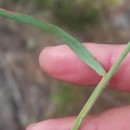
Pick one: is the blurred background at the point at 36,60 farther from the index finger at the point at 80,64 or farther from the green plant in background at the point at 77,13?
the index finger at the point at 80,64

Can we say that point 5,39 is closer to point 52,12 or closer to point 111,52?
point 52,12

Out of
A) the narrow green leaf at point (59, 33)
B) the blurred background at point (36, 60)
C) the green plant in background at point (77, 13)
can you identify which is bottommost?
the blurred background at point (36, 60)

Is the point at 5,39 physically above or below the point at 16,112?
above

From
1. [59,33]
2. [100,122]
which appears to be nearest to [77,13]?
[100,122]

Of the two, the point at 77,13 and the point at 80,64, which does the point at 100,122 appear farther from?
the point at 77,13

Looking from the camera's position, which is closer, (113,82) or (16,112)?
(113,82)

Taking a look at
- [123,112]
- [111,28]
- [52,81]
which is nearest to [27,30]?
[52,81]

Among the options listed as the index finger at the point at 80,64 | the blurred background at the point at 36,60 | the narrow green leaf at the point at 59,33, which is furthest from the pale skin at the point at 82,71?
the blurred background at the point at 36,60
